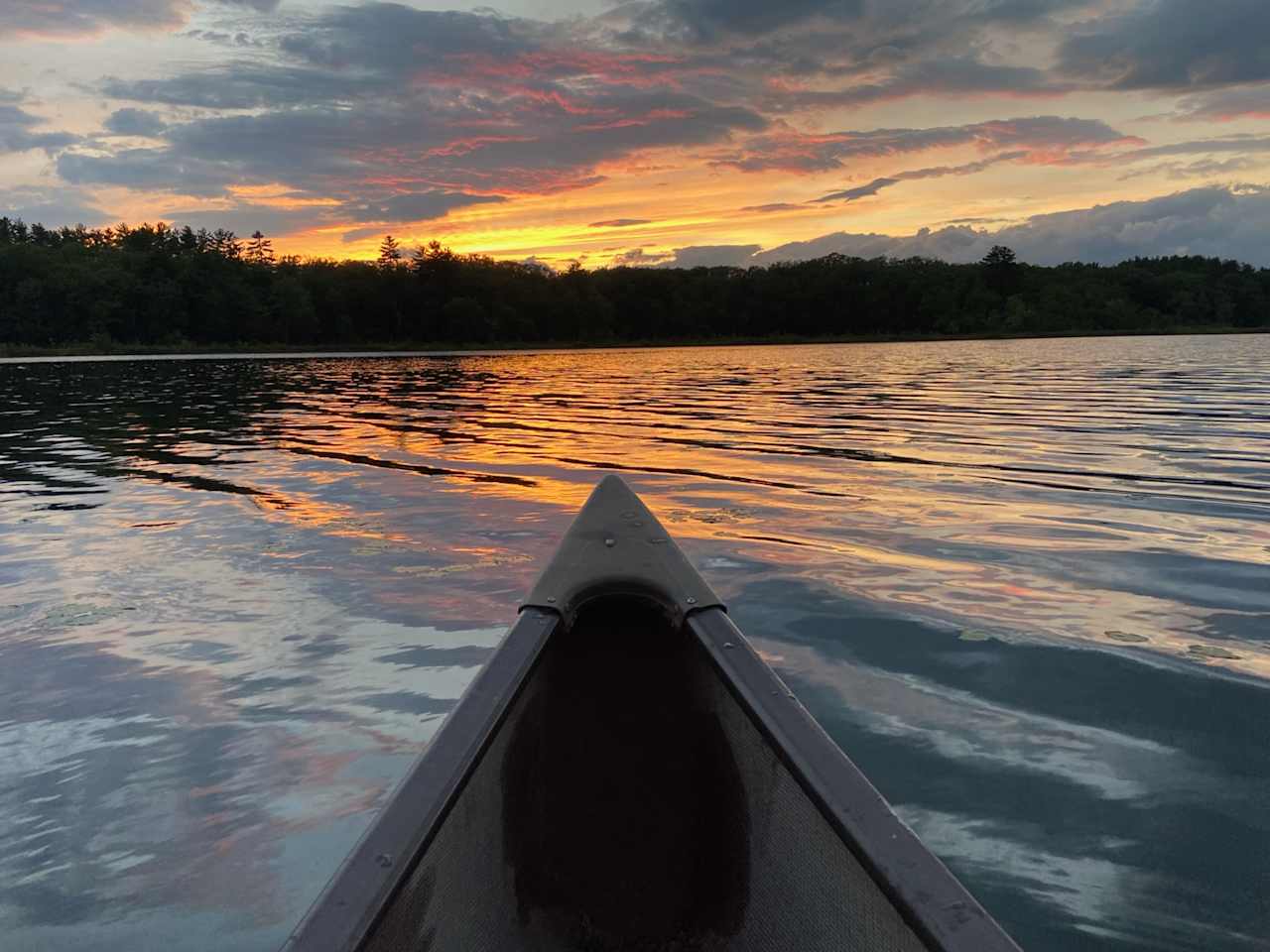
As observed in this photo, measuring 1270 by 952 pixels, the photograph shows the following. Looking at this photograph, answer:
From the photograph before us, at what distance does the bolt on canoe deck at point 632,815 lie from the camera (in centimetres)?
182

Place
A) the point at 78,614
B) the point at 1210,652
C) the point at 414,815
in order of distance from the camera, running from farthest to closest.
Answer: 1. the point at 78,614
2. the point at 1210,652
3. the point at 414,815

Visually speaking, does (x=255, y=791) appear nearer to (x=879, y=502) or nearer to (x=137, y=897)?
(x=137, y=897)

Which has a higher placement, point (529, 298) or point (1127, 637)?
point (529, 298)

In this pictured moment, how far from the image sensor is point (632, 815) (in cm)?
284

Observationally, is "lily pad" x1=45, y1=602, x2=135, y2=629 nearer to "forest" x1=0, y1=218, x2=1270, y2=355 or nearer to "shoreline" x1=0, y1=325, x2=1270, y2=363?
"shoreline" x1=0, y1=325, x2=1270, y2=363

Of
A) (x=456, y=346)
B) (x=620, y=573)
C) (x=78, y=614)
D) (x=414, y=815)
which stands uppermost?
(x=456, y=346)

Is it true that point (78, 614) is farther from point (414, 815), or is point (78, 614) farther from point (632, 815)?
point (414, 815)

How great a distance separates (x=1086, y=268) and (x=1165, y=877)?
169548mm

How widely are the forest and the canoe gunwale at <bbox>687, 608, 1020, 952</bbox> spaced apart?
100106 millimetres

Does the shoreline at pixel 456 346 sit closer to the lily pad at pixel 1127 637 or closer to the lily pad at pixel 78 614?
the lily pad at pixel 78 614

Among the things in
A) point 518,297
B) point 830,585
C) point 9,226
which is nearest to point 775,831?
point 830,585

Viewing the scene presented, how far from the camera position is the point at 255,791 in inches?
146

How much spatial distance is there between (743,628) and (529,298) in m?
125

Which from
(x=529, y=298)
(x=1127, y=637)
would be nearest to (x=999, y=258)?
(x=529, y=298)
